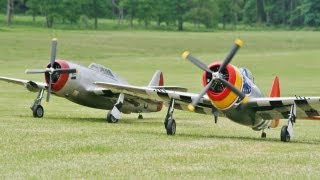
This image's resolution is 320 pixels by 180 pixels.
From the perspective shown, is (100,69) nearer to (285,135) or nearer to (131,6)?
(285,135)

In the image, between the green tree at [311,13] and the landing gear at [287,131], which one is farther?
the green tree at [311,13]

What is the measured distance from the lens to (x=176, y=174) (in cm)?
1398

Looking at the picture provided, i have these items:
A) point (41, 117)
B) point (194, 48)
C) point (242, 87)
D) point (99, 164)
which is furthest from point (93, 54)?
point (99, 164)

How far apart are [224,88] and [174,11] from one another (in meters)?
120

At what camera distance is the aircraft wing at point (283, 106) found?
20875 millimetres

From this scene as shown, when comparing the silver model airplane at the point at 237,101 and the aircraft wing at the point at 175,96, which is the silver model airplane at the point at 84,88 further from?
the silver model airplane at the point at 237,101

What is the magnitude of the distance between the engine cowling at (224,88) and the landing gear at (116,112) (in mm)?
6087

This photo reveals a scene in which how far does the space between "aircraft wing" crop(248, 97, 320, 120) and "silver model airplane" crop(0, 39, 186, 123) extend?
16.3 ft

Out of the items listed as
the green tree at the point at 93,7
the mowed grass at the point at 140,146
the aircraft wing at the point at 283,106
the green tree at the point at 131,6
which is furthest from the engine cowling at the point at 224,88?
the green tree at the point at 131,6

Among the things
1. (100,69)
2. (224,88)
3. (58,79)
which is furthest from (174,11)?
(224,88)

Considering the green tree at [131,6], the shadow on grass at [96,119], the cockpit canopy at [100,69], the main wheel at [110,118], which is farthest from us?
the green tree at [131,6]

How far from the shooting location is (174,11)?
140000 millimetres

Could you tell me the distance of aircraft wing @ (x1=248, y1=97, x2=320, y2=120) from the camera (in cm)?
2088

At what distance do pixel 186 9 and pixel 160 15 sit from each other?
34.0ft
